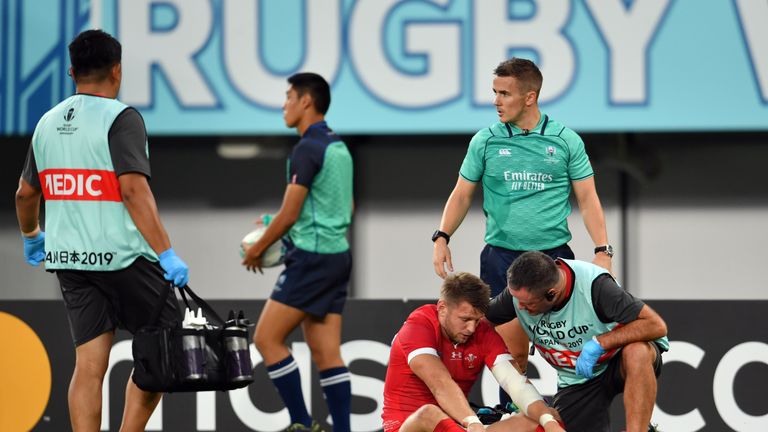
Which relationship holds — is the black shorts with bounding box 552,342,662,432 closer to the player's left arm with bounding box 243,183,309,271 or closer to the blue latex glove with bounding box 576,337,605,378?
the blue latex glove with bounding box 576,337,605,378

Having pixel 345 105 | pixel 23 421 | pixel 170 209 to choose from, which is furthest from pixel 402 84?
pixel 23 421

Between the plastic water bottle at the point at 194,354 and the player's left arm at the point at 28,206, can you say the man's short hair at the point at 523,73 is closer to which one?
the plastic water bottle at the point at 194,354

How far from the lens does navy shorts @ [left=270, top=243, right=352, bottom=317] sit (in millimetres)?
6734

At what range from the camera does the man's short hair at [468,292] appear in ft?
17.4

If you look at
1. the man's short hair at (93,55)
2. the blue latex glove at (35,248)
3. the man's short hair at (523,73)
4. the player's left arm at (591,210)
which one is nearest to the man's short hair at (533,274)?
the player's left arm at (591,210)

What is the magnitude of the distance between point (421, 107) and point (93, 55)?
3940 millimetres

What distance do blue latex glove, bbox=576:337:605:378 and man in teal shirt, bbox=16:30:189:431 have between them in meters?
1.79

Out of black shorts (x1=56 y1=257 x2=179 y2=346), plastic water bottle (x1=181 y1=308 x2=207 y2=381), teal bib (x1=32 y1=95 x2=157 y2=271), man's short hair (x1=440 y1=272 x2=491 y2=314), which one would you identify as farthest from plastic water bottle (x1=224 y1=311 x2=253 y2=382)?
man's short hair (x1=440 y1=272 x2=491 y2=314)

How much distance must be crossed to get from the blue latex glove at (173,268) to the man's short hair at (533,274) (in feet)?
4.61

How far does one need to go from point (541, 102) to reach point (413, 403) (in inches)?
152

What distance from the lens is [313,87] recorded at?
7.00 metres

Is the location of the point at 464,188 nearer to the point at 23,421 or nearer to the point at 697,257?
the point at 23,421

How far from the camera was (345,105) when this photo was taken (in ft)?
29.5

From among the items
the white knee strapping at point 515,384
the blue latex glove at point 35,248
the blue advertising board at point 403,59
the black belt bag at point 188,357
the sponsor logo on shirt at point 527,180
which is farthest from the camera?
the blue advertising board at point 403,59
